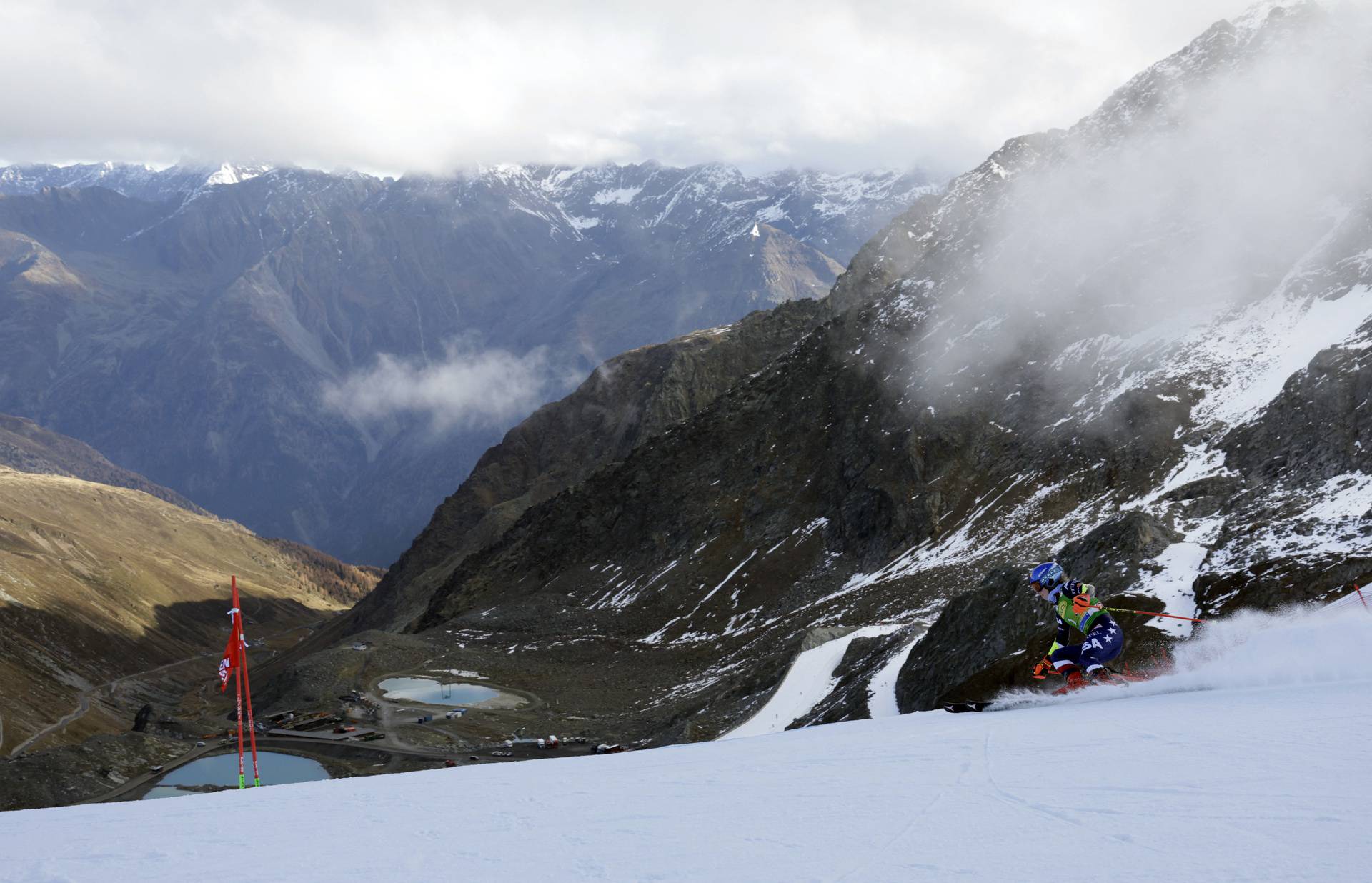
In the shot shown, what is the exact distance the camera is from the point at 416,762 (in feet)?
273

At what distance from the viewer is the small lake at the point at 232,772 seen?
81.0 metres

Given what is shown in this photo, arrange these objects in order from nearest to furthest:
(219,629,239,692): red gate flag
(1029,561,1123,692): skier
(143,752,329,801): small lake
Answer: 1. (1029,561,1123,692): skier
2. (219,629,239,692): red gate flag
3. (143,752,329,801): small lake

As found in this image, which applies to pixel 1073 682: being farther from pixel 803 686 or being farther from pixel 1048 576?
pixel 803 686

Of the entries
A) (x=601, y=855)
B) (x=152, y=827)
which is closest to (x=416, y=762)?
(x=152, y=827)

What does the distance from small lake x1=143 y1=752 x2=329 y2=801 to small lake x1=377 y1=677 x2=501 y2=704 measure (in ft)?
75.5

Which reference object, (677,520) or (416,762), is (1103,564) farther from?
(677,520)

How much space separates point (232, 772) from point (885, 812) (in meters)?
87.4

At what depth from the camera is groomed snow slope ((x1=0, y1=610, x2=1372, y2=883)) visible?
10422 millimetres

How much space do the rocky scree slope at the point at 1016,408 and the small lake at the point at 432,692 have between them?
823cm

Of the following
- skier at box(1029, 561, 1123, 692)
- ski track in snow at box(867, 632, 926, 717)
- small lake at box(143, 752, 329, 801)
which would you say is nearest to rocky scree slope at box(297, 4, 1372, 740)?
ski track in snow at box(867, 632, 926, 717)

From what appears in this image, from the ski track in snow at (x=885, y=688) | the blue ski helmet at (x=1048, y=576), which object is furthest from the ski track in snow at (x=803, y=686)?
the blue ski helmet at (x=1048, y=576)

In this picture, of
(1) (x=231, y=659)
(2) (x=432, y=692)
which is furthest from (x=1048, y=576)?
(2) (x=432, y=692)

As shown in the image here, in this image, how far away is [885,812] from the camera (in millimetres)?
12992

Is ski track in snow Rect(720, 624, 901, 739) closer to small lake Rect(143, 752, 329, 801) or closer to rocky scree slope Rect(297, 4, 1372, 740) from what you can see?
rocky scree slope Rect(297, 4, 1372, 740)
